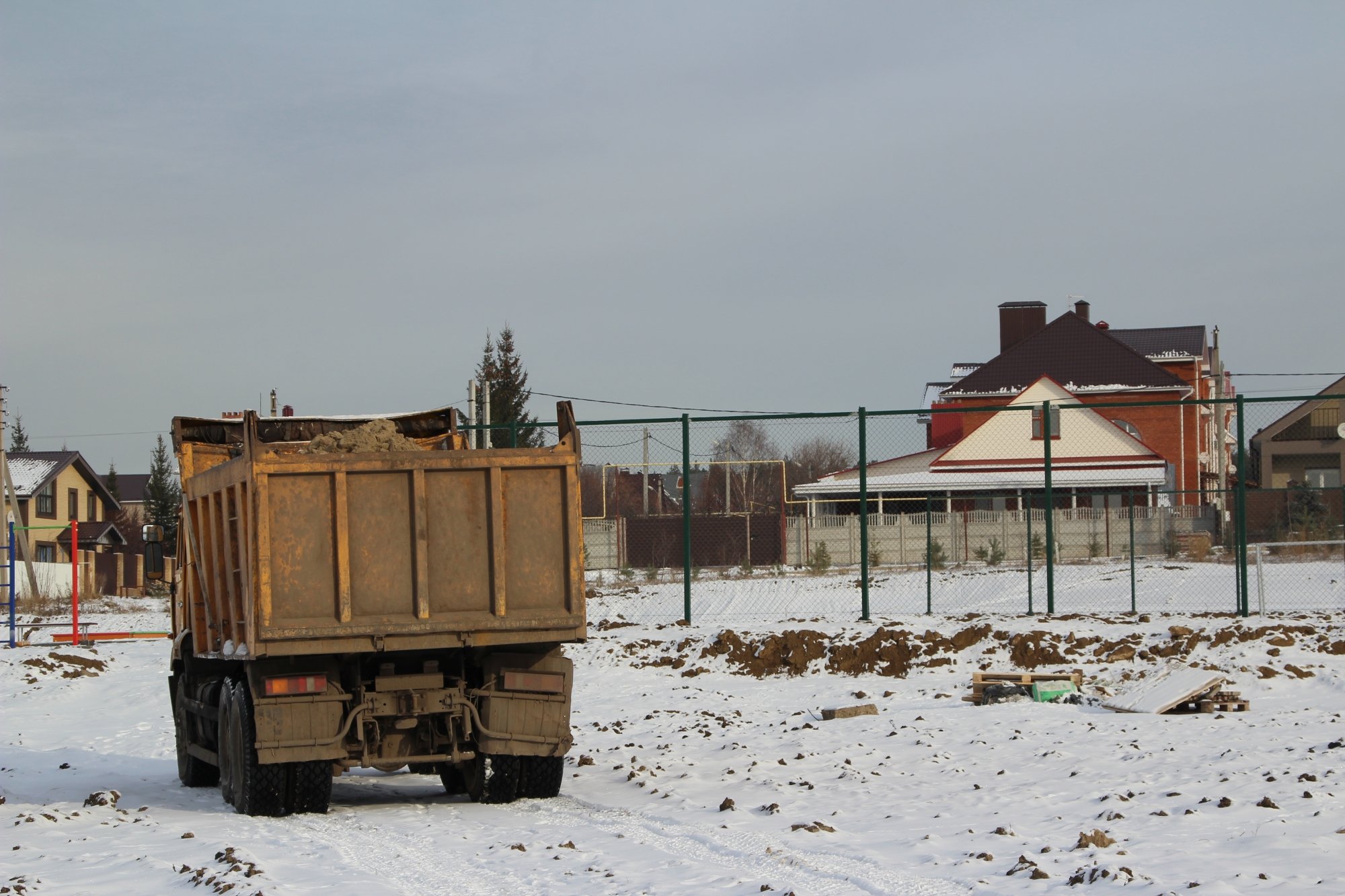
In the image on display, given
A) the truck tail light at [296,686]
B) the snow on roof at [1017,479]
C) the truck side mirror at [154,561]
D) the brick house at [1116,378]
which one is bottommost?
the truck tail light at [296,686]

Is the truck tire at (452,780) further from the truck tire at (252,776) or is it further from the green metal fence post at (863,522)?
the green metal fence post at (863,522)

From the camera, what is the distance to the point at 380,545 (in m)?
9.63

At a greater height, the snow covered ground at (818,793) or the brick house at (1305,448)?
the brick house at (1305,448)

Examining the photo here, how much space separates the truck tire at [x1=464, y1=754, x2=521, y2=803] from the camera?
10.4 meters

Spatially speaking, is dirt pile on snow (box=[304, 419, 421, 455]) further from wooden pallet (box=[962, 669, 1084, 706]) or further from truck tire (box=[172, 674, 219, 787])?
wooden pallet (box=[962, 669, 1084, 706])

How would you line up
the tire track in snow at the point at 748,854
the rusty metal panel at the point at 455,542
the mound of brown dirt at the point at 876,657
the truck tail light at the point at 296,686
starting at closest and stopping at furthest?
the tire track in snow at the point at 748,854, the truck tail light at the point at 296,686, the rusty metal panel at the point at 455,542, the mound of brown dirt at the point at 876,657

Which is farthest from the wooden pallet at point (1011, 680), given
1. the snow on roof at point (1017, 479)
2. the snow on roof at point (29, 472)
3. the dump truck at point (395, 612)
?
the snow on roof at point (29, 472)

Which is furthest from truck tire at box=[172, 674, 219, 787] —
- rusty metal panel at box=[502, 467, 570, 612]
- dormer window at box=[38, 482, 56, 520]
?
dormer window at box=[38, 482, 56, 520]

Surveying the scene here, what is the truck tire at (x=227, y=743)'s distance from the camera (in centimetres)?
1036

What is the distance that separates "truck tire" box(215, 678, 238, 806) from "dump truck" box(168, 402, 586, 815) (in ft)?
0.11

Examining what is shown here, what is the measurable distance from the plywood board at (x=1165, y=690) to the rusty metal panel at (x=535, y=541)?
6.11 m

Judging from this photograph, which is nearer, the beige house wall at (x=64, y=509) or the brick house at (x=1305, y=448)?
the brick house at (x=1305, y=448)

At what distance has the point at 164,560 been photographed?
41.9 feet

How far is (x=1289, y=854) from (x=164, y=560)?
9.47 metres
